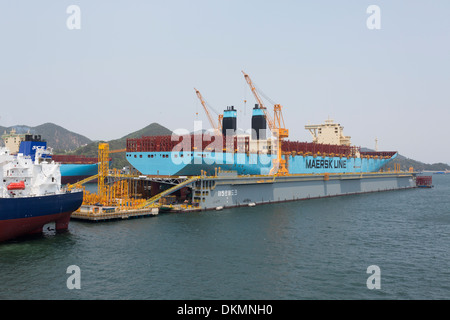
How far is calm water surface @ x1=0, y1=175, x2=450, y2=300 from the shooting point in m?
25.5

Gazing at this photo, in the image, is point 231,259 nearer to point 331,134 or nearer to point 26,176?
point 26,176

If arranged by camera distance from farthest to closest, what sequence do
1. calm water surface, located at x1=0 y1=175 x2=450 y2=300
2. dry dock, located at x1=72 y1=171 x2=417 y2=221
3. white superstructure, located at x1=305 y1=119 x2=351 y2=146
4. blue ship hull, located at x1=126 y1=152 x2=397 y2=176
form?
white superstructure, located at x1=305 y1=119 x2=351 y2=146 < blue ship hull, located at x1=126 y1=152 x2=397 y2=176 < dry dock, located at x1=72 y1=171 x2=417 y2=221 < calm water surface, located at x1=0 y1=175 x2=450 y2=300

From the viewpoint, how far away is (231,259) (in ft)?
107

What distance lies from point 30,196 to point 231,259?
22946mm

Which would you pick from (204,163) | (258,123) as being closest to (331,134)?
(258,123)

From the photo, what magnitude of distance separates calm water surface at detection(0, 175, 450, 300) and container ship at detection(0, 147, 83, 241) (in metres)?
1.73

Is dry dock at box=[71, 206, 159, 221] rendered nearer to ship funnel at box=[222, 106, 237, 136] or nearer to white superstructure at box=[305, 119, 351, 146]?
ship funnel at box=[222, 106, 237, 136]

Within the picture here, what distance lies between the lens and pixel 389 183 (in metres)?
120

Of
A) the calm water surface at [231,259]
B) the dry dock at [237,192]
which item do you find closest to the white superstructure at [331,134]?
the dry dock at [237,192]

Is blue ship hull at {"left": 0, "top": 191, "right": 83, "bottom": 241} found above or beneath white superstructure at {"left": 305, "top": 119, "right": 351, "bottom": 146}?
beneath

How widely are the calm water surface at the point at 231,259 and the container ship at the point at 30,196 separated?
1726mm
